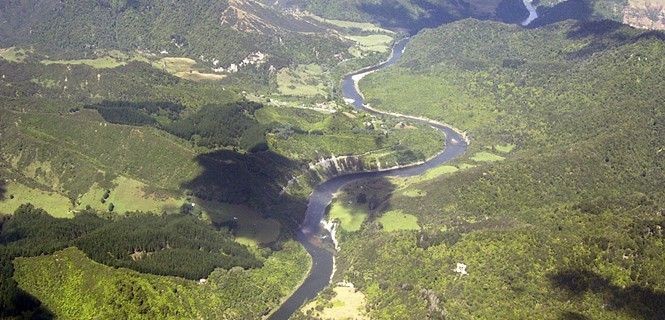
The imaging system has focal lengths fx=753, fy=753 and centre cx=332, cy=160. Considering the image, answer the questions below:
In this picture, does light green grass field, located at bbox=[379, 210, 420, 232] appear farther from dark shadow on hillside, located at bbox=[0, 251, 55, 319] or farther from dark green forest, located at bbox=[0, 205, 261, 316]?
dark shadow on hillside, located at bbox=[0, 251, 55, 319]

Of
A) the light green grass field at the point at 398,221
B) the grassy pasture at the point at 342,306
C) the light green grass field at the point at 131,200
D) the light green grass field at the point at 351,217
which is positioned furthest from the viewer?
the light green grass field at the point at 351,217

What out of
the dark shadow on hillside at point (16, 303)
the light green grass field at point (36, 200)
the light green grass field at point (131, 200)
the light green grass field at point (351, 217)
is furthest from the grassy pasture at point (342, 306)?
the light green grass field at point (36, 200)

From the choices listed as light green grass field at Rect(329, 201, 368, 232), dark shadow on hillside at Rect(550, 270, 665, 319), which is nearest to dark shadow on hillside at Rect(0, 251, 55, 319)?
light green grass field at Rect(329, 201, 368, 232)

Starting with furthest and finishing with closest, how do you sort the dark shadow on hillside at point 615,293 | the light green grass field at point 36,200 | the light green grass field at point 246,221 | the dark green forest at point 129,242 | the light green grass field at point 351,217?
the light green grass field at point 351,217 < the light green grass field at point 36,200 < the light green grass field at point 246,221 < the dark green forest at point 129,242 < the dark shadow on hillside at point 615,293

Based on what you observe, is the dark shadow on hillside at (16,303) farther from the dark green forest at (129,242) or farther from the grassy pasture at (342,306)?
the grassy pasture at (342,306)

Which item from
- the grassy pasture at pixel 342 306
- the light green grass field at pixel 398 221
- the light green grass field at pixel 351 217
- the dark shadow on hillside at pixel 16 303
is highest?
the dark shadow on hillside at pixel 16 303

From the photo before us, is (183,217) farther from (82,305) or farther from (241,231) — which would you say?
(82,305)
